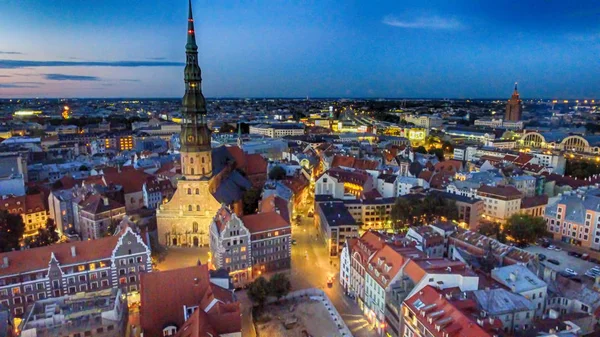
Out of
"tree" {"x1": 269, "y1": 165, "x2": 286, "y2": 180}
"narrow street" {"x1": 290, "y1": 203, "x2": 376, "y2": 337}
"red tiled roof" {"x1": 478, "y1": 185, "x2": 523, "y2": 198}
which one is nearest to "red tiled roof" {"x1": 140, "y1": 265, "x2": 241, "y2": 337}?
"narrow street" {"x1": 290, "y1": 203, "x2": 376, "y2": 337}

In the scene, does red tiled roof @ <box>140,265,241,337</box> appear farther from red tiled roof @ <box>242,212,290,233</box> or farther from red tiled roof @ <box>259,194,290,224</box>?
red tiled roof @ <box>259,194,290,224</box>

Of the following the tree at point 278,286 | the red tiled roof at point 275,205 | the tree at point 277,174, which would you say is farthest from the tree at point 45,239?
the tree at point 277,174

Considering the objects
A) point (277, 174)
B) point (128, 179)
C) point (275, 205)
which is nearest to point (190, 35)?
point (275, 205)

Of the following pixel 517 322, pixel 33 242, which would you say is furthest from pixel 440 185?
pixel 33 242

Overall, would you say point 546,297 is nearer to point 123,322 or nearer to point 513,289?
point 513,289

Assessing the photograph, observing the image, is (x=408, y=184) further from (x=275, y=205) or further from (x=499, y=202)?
(x=275, y=205)

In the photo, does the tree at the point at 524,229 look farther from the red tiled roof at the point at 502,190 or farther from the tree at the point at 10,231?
the tree at the point at 10,231
